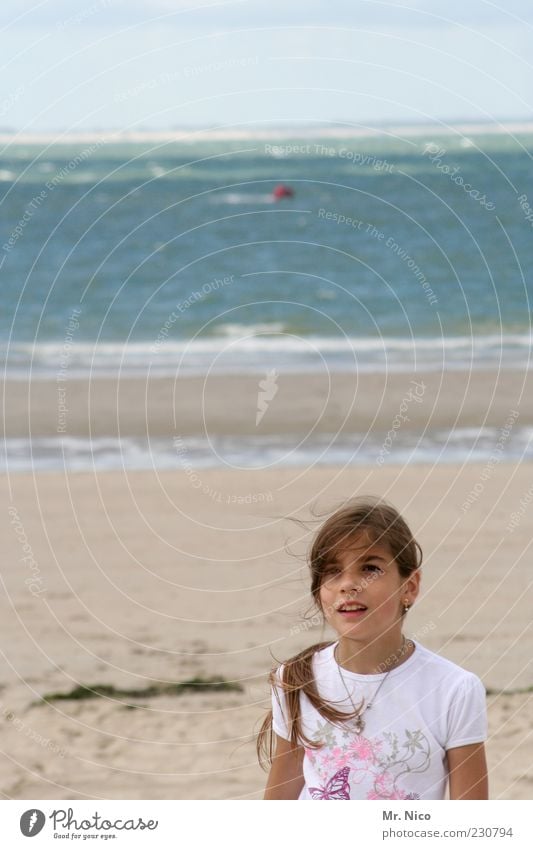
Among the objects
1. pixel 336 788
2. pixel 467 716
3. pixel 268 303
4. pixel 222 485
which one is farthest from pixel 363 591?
pixel 268 303

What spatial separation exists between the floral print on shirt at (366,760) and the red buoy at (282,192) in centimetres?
4727

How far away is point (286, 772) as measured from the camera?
3.21 metres

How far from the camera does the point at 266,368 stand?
1761 centimetres

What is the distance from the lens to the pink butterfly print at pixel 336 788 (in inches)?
122

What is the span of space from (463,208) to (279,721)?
1807 inches

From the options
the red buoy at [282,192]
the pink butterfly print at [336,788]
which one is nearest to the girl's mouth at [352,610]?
the pink butterfly print at [336,788]

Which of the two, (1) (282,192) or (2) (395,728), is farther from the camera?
(1) (282,192)

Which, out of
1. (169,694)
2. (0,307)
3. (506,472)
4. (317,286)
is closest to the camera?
(169,694)

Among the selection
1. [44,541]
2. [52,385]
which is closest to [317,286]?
[52,385]

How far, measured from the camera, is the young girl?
3.03 metres

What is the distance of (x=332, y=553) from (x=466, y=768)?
0.60 m

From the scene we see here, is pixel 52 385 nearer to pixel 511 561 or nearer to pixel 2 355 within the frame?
pixel 2 355

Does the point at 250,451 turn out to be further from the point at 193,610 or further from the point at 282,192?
the point at 282,192
